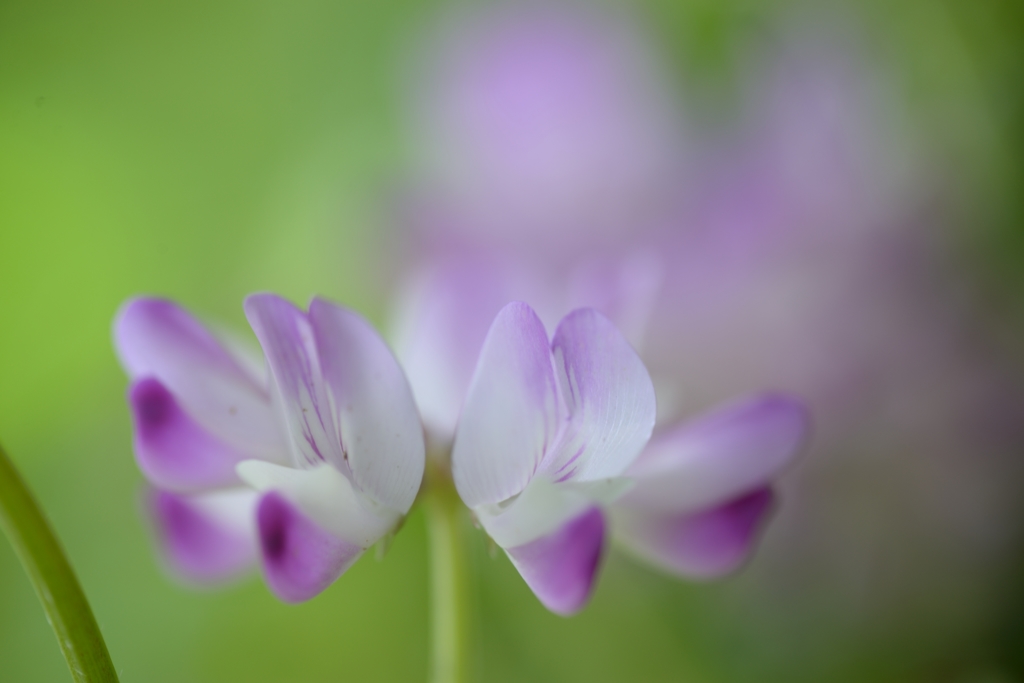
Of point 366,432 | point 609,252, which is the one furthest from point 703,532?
point 609,252

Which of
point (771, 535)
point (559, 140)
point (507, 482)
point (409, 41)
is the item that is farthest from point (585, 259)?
point (507, 482)

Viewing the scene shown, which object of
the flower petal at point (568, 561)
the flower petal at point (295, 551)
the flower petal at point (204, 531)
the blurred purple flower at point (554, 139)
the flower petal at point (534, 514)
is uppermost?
the blurred purple flower at point (554, 139)

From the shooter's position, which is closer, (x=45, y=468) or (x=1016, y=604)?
(x=1016, y=604)

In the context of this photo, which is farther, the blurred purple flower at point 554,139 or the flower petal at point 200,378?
the blurred purple flower at point 554,139

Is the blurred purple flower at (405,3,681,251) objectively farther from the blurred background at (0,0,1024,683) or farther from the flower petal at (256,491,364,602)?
the flower petal at (256,491,364,602)

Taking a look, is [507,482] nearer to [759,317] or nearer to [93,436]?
[759,317]

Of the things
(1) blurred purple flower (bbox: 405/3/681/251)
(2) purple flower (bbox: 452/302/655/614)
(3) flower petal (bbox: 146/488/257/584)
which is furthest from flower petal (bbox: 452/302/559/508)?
(1) blurred purple flower (bbox: 405/3/681/251)

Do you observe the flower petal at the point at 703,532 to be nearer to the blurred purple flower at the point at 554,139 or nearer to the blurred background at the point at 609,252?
the blurred background at the point at 609,252

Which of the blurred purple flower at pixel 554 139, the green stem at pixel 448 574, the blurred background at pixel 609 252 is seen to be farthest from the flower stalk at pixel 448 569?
the blurred purple flower at pixel 554 139
